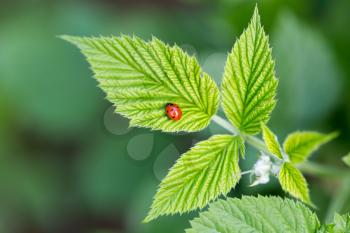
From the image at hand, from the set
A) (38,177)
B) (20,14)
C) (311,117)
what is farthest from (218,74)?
(20,14)

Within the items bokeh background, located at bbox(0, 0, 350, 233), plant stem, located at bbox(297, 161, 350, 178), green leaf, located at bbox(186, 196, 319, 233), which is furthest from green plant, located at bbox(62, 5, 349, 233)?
bokeh background, located at bbox(0, 0, 350, 233)

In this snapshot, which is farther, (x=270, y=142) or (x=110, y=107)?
(x=110, y=107)

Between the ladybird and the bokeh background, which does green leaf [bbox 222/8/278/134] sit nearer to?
the ladybird

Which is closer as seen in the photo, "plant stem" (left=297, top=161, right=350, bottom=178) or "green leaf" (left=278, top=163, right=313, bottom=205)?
"green leaf" (left=278, top=163, right=313, bottom=205)

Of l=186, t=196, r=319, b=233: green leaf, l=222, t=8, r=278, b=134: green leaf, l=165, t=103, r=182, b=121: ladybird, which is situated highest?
l=222, t=8, r=278, b=134: green leaf

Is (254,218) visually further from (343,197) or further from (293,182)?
(343,197)

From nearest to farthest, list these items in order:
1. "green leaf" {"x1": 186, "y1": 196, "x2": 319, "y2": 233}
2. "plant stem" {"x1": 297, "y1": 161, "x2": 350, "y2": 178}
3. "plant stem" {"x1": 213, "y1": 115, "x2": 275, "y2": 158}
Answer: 1. "green leaf" {"x1": 186, "y1": 196, "x2": 319, "y2": 233}
2. "plant stem" {"x1": 213, "y1": 115, "x2": 275, "y2": 158}
3. "plant stem" {"x1": 297, "y1": 161, "x2": 350, "y2": 178}

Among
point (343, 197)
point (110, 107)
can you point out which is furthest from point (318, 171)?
point (110, 107)

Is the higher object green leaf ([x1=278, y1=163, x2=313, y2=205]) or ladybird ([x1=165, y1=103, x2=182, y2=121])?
ladybird ([x1=165, y1=103, x2=182, y2=121])
